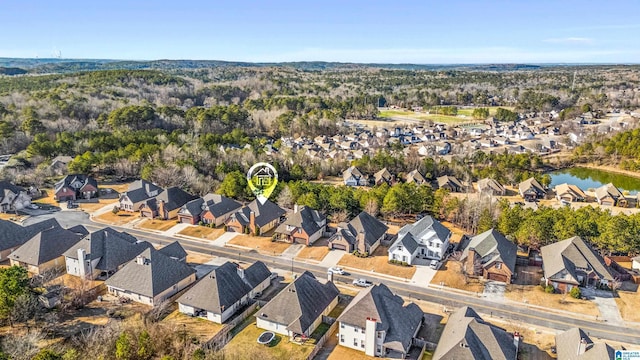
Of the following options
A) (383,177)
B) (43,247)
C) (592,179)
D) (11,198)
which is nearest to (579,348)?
(43,247)

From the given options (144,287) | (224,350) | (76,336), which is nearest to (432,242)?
(224,350)

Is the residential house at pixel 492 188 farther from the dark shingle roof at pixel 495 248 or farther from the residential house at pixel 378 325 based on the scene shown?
the residential house at pixel 378 325

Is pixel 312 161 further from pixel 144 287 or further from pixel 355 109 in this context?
pixel 355 109

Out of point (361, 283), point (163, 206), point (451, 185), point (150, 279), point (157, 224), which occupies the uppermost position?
point (163, 206)

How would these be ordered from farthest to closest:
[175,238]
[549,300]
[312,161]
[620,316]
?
[312,161]
[175,238]
[549,300]
[620,316]

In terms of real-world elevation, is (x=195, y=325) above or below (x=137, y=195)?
below

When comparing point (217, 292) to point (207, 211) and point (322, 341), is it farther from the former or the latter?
point (207, 211)

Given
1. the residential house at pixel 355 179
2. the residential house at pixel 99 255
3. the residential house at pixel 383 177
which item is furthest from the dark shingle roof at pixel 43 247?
the residential house at pixel 383 177
